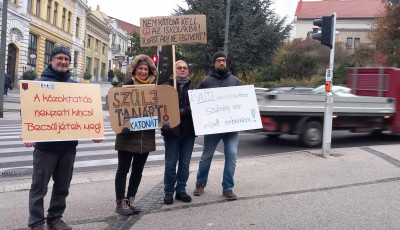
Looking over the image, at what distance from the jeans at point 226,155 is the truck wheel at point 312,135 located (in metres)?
5.42

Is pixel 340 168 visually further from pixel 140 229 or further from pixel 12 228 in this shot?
pixel 12 228

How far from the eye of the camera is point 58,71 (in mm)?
4035

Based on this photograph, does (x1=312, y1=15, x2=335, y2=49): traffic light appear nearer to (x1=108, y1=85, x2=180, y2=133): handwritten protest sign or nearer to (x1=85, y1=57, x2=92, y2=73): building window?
(x1=108, y1=85, x2=180, y2=133): handwritten protest sign

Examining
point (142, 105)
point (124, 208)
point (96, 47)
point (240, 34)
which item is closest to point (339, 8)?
point (96, 47)

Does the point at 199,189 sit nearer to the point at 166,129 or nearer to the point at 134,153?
the point at 166,129

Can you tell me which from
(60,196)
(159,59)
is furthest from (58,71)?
(159,59)

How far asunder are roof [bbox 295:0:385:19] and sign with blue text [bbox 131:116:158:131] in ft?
257

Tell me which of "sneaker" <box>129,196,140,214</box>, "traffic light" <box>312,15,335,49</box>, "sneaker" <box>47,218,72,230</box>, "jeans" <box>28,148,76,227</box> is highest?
"traffic light" <box>312,15,335,49</box>

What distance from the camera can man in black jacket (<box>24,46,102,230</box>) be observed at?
3.88 m

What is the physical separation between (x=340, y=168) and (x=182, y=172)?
3651mm

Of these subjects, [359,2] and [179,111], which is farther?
[359,2]

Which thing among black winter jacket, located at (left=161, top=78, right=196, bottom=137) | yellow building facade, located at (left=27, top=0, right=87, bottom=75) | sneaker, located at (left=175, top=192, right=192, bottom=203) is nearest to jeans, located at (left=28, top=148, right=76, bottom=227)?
black winter jacket, located at (left=161, top=78, right=196, bottom=137)

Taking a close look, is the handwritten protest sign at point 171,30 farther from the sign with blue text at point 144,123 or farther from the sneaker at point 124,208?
the sneaker at point 124,208

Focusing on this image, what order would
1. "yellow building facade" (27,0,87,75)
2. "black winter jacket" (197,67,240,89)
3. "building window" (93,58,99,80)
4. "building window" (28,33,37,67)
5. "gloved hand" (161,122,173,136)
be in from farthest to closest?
1. "building window" (93,58,99,80)
2. "yellow building facade" (27,0,87,75)
3. "building window" (28,33,37,67)
4. "black winter jacket" (197,67,240,89)
5. "gloved hand" (161,122,173,136)
